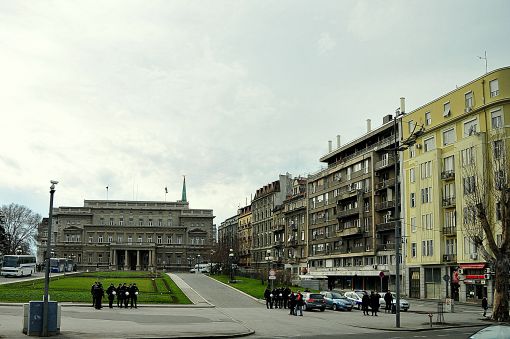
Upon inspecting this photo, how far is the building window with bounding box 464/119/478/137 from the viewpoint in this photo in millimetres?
61938

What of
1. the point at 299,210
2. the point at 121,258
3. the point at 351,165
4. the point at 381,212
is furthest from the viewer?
the point at 121,258

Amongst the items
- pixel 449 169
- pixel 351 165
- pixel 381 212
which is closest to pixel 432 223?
pixel 449 169

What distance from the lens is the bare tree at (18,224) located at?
127750 mm

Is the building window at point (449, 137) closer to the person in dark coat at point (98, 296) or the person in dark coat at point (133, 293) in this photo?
Result: the person in dark coat at point (133, 293)

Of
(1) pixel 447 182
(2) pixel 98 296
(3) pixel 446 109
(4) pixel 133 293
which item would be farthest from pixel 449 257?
(2) pixel 98 296

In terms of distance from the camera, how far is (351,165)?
90.6m

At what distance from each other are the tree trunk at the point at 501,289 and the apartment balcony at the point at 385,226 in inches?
1515

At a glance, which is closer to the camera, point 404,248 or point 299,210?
point 404,248

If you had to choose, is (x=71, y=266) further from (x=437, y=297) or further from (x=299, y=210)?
(x=437, y=297)

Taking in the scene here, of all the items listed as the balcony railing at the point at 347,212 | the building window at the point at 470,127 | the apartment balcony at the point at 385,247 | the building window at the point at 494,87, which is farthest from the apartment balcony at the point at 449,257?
the balcony railing at the point at 347,212

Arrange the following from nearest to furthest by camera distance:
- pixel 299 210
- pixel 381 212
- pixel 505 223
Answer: pixel 505 223
pixel 381 212
pixel 299 210

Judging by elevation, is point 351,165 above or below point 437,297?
above

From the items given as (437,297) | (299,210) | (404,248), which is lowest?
(437,297)

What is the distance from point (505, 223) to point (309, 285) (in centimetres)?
4074
